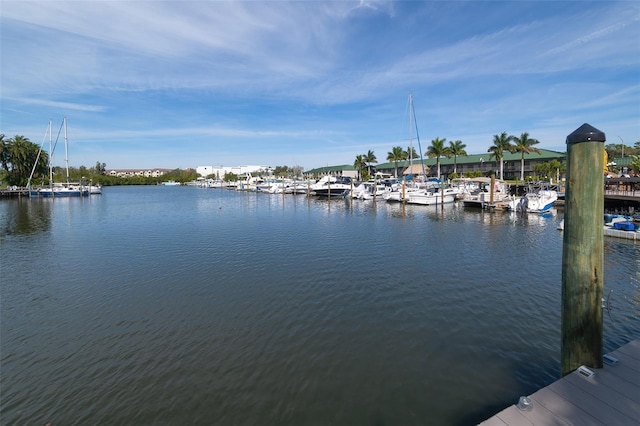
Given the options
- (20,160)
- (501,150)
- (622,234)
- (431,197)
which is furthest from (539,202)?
(20,160)

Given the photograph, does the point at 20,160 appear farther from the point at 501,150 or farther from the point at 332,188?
the point at 501,150

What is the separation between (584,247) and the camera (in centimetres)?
564

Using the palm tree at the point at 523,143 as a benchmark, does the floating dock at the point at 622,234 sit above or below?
below

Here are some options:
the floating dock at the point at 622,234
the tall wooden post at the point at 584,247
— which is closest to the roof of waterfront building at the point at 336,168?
the floating dock at the point at 622,234

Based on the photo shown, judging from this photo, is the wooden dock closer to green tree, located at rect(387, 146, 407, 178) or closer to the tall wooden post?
the tall wooden post

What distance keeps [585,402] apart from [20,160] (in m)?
109

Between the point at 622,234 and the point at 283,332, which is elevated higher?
the point at 622,234

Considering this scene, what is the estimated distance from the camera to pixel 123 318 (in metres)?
10.9

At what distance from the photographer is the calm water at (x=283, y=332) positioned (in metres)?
6.81

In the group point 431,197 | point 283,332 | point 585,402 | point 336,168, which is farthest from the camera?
point 336,168

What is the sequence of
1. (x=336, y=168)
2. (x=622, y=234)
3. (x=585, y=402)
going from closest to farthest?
(x=585, y=402) → (x=622, y=234) → (x=336, y=168)

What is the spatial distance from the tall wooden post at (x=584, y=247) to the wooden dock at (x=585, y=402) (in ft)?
1.18

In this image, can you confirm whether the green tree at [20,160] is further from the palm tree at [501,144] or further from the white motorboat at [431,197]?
the palm tree at [501,144]

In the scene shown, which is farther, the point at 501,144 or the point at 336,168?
the point at 336,168
